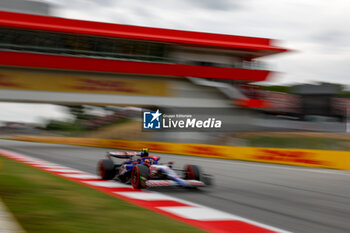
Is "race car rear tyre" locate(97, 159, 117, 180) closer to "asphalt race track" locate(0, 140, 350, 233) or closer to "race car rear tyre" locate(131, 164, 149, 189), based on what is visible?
"race car rear tyre" locate(131, 164, 149, 189)

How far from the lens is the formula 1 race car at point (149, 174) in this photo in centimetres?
771

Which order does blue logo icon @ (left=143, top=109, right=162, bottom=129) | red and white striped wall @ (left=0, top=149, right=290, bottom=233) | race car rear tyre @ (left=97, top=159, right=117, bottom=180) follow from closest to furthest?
red and white striped wall @ (left=0, top=149, right=290, bottom=233), race car rear tyre @ (left=97, top=159, right=117, bottom=180), blue logo icon @ (left=143, top=109, right=162, bottom=129)

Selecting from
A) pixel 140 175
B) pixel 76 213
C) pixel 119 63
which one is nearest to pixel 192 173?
pixel 140 175

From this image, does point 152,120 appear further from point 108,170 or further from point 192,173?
point 192,173

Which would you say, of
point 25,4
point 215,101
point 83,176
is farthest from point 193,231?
point 25,4

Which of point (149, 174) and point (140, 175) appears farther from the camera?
point (149, 174)

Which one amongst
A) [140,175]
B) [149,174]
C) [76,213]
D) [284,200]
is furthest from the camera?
[149,174]

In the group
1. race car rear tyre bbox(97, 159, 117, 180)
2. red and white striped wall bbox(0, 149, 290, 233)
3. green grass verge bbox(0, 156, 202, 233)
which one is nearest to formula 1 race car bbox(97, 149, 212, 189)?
race car rear tyre bbox(97, 159, 117, 180)

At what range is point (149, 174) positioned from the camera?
26.1ft

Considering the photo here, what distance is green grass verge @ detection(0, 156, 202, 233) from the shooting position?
4165 millimetres

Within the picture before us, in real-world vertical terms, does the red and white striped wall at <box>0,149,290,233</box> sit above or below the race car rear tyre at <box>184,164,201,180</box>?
below

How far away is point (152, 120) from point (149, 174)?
2456 centimetres

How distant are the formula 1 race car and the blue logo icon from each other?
22.7m

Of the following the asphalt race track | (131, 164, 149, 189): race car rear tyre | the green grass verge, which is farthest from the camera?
(131, 164, 149, 189): race car rear tyre
